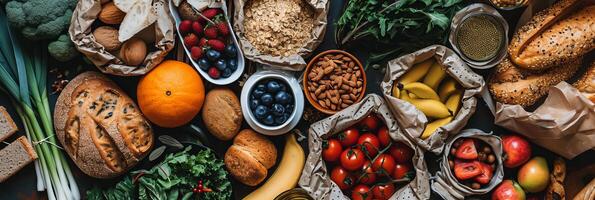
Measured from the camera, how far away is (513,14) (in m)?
2.12

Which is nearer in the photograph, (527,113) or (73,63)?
(527,113)

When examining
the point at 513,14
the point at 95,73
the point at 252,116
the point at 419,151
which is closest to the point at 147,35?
the point at 95,73

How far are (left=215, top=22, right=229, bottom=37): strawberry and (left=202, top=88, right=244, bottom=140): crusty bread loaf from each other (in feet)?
0.64

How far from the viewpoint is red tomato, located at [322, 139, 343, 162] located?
208 centimetres

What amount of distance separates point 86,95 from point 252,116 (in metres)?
0.57

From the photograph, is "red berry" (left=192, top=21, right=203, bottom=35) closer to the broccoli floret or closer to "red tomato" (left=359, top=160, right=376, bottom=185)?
the broccoli floret

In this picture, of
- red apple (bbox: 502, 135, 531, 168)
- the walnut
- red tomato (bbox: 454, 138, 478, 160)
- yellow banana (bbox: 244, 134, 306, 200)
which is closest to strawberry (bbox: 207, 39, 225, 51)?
the walnut

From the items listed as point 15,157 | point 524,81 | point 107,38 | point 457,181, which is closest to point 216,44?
point 107,38

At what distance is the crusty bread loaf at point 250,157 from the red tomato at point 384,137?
15.2 inches

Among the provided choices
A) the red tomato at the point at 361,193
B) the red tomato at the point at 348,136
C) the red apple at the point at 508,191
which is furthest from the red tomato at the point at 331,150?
the red apple at the point at 508,191

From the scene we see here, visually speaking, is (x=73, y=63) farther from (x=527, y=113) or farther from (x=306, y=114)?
(x=527, y=113)

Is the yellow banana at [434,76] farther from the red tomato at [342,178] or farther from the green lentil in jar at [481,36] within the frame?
the red tomato at [342,178]

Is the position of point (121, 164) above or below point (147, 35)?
below

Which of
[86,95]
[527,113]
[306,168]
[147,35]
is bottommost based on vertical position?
[306,168]
